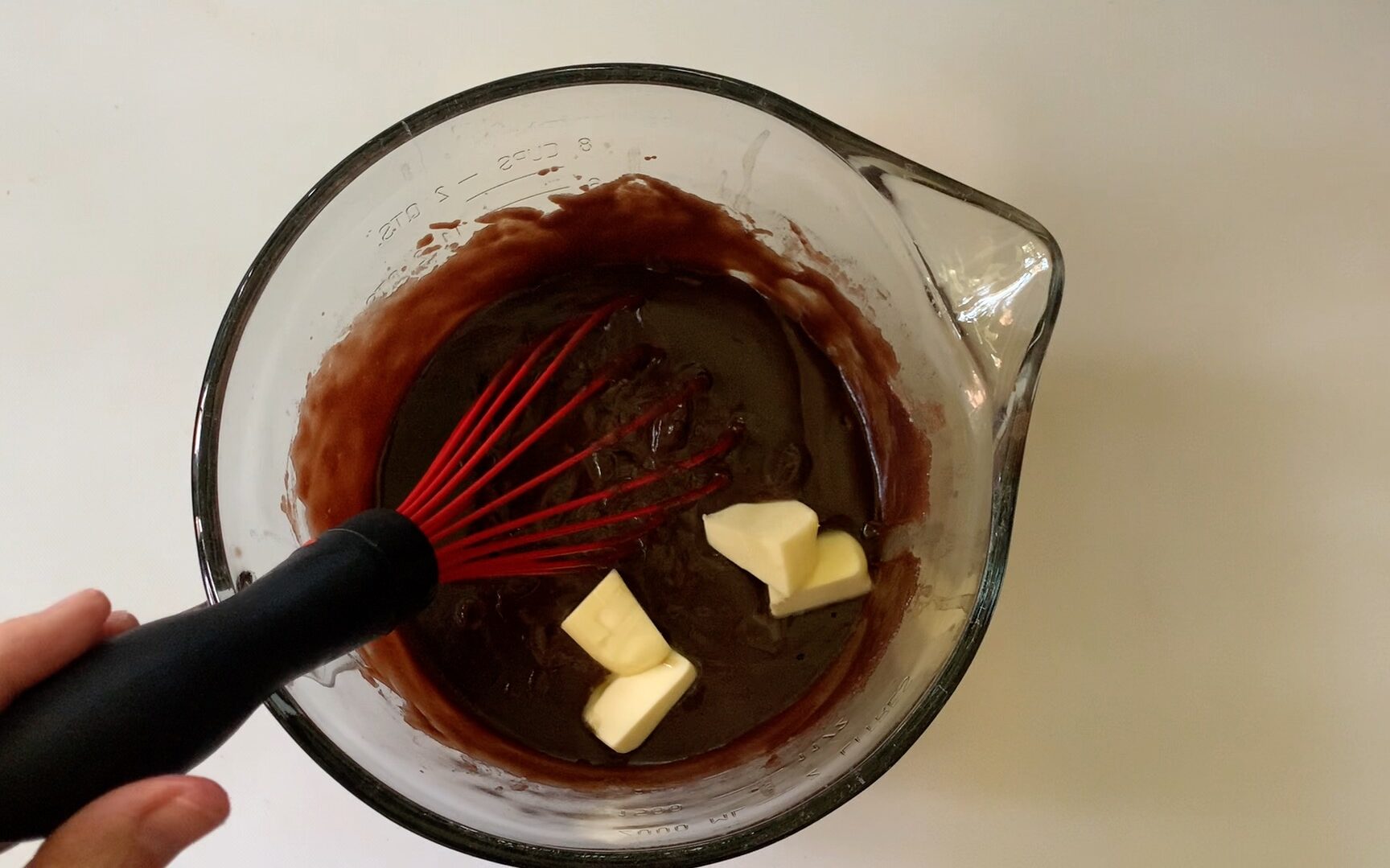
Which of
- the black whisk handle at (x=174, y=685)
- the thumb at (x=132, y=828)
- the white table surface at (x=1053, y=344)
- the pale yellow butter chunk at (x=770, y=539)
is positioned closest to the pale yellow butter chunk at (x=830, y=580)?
the pale yellow butter chunk at (x=770, y=539)

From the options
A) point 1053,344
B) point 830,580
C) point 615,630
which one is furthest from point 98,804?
point 1053,344

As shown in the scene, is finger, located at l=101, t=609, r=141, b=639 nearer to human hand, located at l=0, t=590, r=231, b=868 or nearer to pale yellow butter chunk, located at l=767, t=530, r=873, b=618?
human hand, located at l=0, t=590, r=231, b=868

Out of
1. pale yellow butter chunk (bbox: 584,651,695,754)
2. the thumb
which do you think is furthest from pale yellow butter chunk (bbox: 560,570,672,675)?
the thumb

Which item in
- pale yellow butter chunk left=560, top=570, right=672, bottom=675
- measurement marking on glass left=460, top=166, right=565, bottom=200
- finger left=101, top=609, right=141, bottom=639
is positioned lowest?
pale yellow butter chunk left=560, top=570, right=672, bottom=675

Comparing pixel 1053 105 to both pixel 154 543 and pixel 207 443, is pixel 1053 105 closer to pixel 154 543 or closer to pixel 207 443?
pixel 207 443

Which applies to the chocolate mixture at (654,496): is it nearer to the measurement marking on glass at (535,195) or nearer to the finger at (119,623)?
the measurement marking on glass at (535,195)

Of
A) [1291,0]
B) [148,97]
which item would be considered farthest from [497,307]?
[1291,0]

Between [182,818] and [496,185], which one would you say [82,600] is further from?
[496,185]
